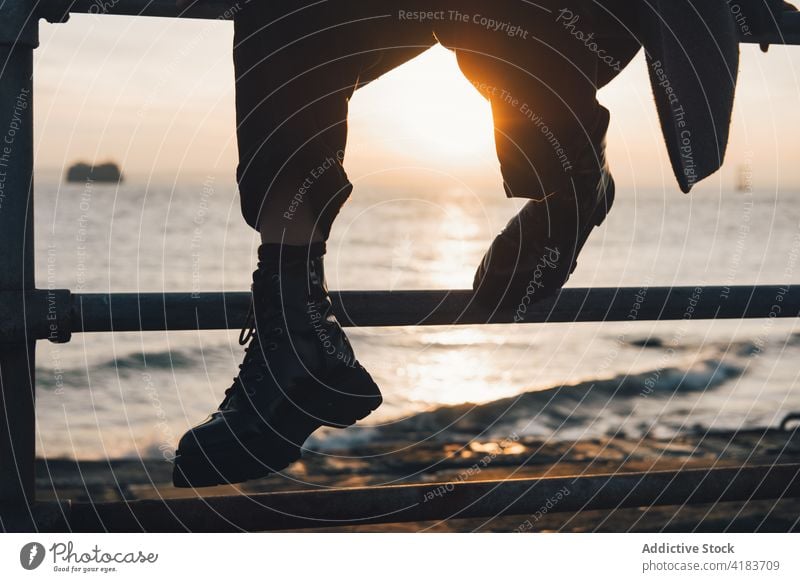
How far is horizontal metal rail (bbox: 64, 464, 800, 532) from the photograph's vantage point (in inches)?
43.8

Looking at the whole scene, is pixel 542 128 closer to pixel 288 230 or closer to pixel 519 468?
pixel 288 230

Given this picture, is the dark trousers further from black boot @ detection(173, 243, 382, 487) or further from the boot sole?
the boot sole

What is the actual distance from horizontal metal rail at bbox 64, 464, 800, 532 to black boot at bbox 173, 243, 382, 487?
79mm

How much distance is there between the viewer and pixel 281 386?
4.12 ft

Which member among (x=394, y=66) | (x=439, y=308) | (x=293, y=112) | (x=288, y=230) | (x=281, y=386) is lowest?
(x=281, y=386)

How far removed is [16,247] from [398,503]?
0.62m

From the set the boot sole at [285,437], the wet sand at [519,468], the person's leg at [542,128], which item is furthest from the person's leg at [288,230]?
the wet sand at [519,468]

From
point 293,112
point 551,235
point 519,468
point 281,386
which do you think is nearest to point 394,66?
point 293,112

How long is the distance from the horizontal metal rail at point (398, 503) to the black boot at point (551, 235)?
30 cm

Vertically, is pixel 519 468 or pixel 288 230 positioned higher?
pixel 288 230

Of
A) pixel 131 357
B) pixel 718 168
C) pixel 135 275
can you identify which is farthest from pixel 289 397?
pixel 135 275

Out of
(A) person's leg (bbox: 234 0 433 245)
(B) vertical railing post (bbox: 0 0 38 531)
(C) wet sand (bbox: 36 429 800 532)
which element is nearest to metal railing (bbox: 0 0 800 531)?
(B) vertical railing post (bbox: 0 0 38 531)

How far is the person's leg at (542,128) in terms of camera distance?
129cm

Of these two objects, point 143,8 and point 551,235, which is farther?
point 551,235
